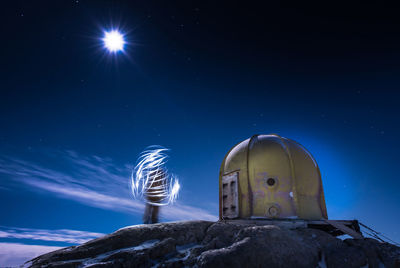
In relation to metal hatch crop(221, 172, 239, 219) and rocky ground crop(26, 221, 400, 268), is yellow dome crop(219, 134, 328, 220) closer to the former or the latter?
metal hatch crop(221, 172, 239, 219)

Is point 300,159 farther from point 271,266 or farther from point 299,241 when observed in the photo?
point 271,266

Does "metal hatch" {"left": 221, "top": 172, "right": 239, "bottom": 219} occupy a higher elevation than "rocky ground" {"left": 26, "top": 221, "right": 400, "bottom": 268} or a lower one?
higher

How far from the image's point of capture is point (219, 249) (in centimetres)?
811

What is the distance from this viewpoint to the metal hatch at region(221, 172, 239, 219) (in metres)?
13.6

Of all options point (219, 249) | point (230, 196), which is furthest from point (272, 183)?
point (219, 249)

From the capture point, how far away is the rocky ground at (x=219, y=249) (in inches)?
309

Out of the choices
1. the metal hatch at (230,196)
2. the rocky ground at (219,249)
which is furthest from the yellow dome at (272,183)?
the rocky ground at (219,249)

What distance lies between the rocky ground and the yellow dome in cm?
240

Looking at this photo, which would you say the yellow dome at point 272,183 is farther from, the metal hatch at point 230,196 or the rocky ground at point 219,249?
the rocky ground at point 219,249

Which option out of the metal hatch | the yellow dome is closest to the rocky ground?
the yellow dome

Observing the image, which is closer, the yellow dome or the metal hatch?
the yellow dome

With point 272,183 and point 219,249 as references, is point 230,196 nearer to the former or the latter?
point 272,183

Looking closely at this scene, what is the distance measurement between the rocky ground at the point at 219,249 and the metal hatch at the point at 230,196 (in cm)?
309

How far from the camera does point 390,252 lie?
9414mm
